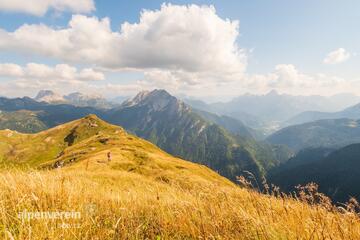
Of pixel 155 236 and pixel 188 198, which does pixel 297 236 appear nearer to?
pixel 155 236

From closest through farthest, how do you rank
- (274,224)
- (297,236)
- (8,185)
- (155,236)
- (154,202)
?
(297,236) < (274,224) < (155,236) < (8,185) < (154,202)

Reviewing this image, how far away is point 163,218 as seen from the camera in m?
5.03

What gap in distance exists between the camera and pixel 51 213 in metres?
4.49

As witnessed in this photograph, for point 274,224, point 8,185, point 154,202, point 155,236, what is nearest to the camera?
point 274,224

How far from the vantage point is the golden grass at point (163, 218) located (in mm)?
3863

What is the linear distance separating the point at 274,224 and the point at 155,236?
68.8 inches

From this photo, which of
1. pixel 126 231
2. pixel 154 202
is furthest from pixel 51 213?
pixel 154 202

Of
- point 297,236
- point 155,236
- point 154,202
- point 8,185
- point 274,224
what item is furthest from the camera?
point 154,202

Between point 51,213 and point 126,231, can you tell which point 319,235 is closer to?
point 126,231

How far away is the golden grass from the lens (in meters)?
3.86

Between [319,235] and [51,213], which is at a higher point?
[319,235]

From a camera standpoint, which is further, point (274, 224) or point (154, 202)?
point (154, 202)

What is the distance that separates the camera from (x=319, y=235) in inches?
147

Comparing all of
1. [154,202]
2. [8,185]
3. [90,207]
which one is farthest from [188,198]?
[8,185]
